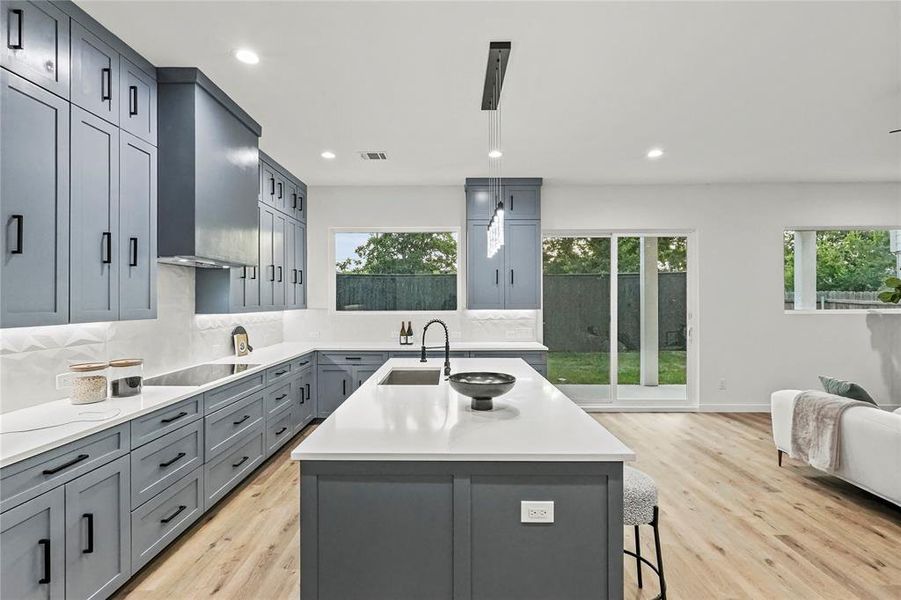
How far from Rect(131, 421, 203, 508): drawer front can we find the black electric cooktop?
0.41 metres

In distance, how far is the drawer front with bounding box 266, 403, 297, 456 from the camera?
12.5 feet

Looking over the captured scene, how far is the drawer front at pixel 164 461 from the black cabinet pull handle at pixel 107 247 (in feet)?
3.12

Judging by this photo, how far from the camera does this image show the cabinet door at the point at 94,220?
6.97 feet

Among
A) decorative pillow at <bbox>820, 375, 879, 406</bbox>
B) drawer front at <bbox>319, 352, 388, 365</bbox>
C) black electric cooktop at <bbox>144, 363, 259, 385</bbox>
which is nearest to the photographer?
black electric cooktop at <bbox>144, 363, 259, 385</bbox>

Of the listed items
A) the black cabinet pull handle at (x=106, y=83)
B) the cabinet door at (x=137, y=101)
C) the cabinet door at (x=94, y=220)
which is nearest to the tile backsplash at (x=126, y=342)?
the cabinet door at (x=94, y=220)

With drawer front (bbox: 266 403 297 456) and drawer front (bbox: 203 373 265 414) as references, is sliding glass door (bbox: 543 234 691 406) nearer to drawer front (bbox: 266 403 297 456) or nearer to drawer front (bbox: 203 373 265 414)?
A: drawer front (bbox: 266 403 297 456)

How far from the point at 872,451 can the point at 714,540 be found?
4.02ft

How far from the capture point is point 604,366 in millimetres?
5605

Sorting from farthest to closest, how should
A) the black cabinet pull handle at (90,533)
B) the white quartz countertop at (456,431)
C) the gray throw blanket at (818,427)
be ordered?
the gray throw blanket at (818,427), the black cabinet pull handle at (90,533), the white quartz countertop at (456,431)

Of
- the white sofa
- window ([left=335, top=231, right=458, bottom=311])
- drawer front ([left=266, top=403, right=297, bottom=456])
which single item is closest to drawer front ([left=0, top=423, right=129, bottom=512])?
drawer front ([left=266, top=403, right=297, bottom=456])

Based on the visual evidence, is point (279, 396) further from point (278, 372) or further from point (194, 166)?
point (194, 166)

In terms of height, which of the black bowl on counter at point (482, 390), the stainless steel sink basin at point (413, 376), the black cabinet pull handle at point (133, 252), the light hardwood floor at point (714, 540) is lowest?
the light hardwood floor at point (714, 540)

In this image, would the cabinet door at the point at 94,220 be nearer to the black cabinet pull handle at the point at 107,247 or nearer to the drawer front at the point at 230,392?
the black cabinet pull handle at the point at 107,247

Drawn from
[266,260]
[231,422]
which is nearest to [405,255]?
[266,260]
